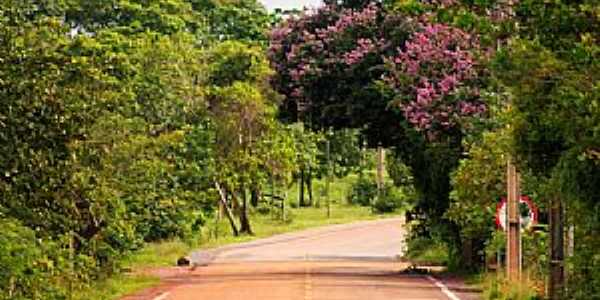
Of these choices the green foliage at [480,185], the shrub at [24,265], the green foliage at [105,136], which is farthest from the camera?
the green foliage at [480,185]

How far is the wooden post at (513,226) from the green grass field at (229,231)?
8140 mm

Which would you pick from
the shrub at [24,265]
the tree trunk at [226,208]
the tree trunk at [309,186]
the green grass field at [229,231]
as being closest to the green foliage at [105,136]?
the shrub at [24,265]

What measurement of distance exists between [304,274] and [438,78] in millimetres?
6623

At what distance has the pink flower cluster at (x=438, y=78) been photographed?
3262cm

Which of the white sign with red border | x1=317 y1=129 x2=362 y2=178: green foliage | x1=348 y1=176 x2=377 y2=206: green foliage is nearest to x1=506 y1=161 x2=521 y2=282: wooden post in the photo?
the white sign with red border

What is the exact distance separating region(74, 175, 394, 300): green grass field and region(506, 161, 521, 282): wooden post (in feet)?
26.7

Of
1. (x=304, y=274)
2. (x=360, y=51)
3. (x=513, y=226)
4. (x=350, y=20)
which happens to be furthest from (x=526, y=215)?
(x=304, y=274)

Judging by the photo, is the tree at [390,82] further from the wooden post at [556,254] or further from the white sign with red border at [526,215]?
the wooden post at [556,254]

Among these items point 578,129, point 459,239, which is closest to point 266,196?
point 459,239

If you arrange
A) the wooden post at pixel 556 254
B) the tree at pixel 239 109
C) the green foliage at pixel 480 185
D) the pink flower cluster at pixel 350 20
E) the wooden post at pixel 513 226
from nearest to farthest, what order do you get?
the wooden post at pixel 556 254
the wooden post at pixel 513 226
the green foliage at pixel 480 185
the pink flower cluster at pixel 350 20
the tree at pixel 239 109

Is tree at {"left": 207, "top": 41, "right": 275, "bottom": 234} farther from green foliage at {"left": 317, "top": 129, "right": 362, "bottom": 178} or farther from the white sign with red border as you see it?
the white sign with red border

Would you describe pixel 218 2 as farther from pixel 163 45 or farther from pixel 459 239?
pixel 459 239

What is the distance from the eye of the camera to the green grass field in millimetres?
32594

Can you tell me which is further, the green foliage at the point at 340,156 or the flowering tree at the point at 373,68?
the green foliage at the point at 340,156
